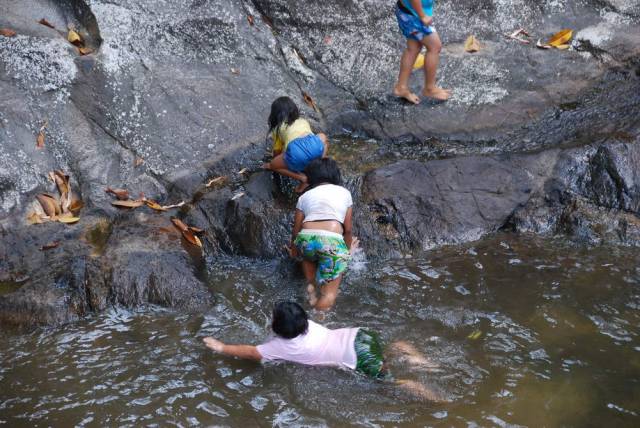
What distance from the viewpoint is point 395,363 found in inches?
171

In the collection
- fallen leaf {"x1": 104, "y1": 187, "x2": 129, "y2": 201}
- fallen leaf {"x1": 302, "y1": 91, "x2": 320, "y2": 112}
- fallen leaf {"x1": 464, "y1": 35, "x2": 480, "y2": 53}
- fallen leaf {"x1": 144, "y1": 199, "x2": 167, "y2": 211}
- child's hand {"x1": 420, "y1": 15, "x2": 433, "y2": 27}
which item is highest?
child's hand {"x1": 420, "y1": 15, "x2": 433, "y2": 27}

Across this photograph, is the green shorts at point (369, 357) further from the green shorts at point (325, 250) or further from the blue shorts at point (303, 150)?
the blue shorts at point (303, 150)

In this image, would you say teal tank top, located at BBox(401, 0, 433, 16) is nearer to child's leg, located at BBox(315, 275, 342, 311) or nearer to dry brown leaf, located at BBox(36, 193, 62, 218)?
child's leg, located at BBox(315, 275, 342, 311)

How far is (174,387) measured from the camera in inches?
166

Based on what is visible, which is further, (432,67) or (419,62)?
(419,62)

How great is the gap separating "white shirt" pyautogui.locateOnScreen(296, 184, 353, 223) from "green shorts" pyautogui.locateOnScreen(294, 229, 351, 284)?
12cm

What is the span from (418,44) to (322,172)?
2.05 meters

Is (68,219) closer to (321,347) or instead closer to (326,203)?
(326,203)

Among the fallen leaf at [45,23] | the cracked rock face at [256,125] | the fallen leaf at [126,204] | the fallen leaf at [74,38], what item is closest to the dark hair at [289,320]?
the cracked rock face at [256,125]

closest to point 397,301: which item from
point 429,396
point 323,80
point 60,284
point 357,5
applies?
point 429,396

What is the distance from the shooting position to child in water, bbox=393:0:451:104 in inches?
241

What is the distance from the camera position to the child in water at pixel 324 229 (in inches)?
192

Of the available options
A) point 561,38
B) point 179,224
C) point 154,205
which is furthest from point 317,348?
point 561,38

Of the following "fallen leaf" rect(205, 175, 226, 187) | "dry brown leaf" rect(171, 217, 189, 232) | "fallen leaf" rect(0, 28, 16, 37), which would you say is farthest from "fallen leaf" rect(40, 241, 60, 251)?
"fallen leaf" rect(0, 28, 16, 37)
